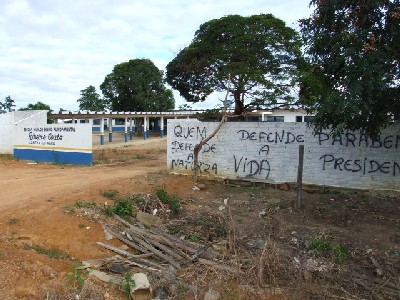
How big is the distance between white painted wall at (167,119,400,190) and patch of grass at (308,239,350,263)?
382 cm

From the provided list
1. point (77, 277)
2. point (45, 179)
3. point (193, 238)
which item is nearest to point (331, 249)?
point (193, 238)

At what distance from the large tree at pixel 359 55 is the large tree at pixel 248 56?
13.6 meters

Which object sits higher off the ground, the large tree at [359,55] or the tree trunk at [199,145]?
the large tree at [359,55]

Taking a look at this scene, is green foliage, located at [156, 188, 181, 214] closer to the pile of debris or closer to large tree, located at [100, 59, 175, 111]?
the pile of debris

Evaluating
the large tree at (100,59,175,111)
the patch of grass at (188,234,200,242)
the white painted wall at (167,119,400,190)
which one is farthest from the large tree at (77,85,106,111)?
the patch of grass at (188,234,200,242)

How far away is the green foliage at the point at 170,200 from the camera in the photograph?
8844mm

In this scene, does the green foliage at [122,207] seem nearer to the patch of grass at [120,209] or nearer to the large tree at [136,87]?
the patch of grass at [120,209]

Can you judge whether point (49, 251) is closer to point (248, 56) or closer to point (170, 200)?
point (170, 200)

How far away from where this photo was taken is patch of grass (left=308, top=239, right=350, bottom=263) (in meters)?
6.23

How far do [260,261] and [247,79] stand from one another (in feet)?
54.2

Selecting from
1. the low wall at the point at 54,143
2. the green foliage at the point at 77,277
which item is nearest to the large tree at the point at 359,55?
the green foliage at the point at 77,277

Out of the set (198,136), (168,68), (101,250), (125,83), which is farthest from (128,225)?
(125,83)

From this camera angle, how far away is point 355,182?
10.0 meters

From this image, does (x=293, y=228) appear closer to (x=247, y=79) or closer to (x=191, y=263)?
(x=191, y=263)
